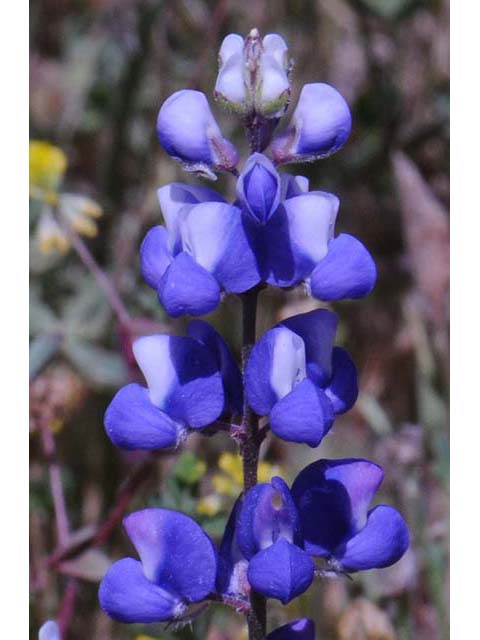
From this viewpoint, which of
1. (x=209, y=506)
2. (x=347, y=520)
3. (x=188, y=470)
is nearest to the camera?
(x=347, y=520)

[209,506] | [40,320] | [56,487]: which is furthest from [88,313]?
[209,506]

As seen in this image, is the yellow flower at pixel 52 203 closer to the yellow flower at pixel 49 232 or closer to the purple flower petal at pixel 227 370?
the yellow flower at pixel 49 232

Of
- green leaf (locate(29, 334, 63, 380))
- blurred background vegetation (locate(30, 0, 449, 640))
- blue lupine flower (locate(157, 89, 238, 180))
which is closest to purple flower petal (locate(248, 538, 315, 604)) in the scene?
blue lupine flower (locate(157, 89, 238, 180))

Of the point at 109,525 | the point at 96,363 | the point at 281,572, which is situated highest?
the point at 96,363

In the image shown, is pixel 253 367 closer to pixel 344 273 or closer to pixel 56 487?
pixel 344 273

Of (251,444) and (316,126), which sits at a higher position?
(316,126)

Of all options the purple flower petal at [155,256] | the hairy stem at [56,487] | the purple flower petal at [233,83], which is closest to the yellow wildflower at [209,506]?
the hairy stem at [56,487]
